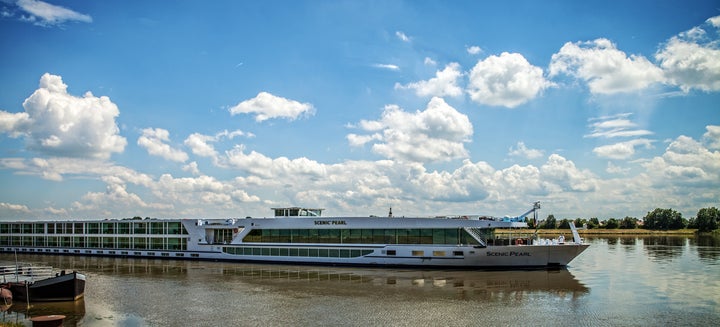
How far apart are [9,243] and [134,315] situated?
66888 mm

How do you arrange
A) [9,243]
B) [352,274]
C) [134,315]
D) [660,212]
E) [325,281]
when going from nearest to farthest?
1. [134,315]
2. [325,281]
3. [352,274]
4. [9,243]
5. [660,212]

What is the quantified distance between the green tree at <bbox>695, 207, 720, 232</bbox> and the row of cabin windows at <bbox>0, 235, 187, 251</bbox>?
501 feet

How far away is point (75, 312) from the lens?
108 ft

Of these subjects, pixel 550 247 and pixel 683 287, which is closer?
pixel 683 287

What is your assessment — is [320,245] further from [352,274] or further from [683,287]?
[683,287]

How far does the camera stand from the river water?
29469mm

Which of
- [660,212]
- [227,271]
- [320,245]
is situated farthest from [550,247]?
[660,212]

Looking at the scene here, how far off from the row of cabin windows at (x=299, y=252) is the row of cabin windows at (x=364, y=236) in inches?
35.3

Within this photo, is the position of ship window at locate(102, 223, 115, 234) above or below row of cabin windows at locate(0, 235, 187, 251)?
above

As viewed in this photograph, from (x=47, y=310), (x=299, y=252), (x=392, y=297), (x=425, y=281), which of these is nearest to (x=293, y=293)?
(x=392, y=297)

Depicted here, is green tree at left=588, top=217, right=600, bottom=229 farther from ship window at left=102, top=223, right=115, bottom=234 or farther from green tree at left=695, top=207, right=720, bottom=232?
ship window at left=102, top=223, right=115, bottom=234

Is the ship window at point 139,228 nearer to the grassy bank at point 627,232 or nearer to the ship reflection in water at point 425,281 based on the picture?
the ship reflection in water at point 425,281

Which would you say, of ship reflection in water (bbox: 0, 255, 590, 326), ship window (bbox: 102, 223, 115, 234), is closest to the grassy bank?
ship reflection in water (bbox: 0, 255, 590, 326)

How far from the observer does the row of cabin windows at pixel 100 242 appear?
6625 cm
